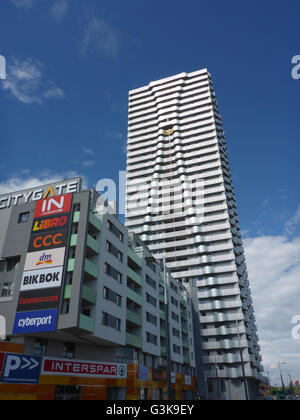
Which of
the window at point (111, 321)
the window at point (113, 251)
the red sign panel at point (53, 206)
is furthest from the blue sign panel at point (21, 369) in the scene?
the red sign panel at point (53, 206)

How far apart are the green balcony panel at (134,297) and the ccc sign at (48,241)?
13602mm

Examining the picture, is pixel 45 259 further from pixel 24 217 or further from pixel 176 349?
pixel 176 349

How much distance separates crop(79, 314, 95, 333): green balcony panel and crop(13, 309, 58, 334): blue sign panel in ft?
8.53

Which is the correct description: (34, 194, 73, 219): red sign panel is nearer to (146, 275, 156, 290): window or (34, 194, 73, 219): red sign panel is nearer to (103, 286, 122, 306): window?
(103, 286, 122, 306): window

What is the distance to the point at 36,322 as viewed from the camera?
3344 cm

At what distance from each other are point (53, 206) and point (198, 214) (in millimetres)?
60931

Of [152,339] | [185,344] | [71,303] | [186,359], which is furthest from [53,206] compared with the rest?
[186,359]

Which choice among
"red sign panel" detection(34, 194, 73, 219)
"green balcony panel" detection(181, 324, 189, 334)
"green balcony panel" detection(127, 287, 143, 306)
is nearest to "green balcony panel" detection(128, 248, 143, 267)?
"green balcony panel" detection(127, 287, 143, 306)

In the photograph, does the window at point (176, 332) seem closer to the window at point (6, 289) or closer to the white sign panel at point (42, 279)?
the white sign panel at point (42, 279)

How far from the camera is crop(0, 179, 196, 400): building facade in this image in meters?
31.0

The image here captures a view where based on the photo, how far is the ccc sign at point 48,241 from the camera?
125 feet

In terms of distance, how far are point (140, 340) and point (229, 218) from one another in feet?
180
